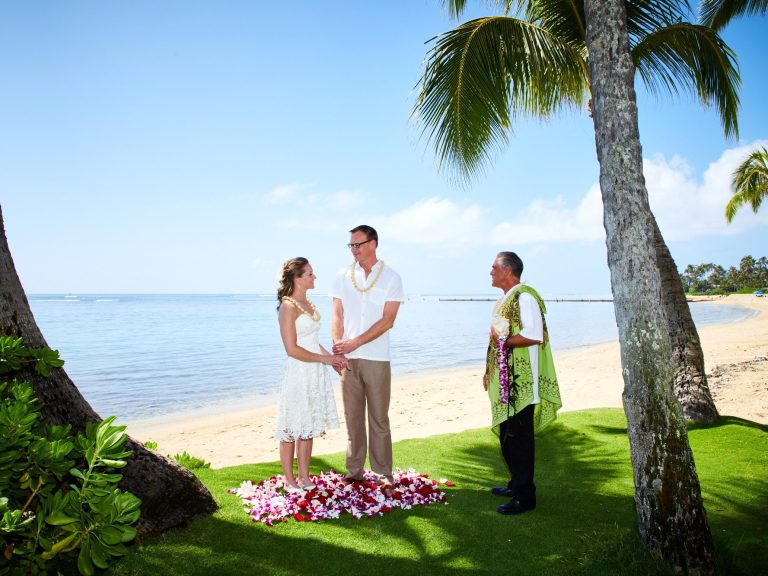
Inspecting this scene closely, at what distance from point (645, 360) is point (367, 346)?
2451 mm

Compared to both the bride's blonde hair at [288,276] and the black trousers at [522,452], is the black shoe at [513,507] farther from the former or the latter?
the bride's blonde hair at [288,276]

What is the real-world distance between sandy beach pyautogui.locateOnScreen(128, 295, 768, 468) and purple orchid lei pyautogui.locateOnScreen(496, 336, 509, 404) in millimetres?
4283

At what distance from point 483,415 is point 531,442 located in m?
6.99

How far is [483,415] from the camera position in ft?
37.6

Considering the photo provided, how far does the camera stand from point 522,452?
15.3ft

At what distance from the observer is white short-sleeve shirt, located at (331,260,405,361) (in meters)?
5.15

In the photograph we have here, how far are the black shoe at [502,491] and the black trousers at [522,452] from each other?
1.43ft

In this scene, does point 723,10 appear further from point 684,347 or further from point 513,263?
point 513,263

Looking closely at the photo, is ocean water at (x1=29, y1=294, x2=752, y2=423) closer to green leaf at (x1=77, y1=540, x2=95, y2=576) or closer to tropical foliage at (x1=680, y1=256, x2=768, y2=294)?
green leaf at (x1=77, y1=540, x2=95, y2=576)

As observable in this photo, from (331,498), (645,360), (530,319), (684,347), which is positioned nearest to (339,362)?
(331,498)

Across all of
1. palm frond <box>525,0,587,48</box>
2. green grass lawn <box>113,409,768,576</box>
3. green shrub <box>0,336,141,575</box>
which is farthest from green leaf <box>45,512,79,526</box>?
palm frond <box>525,0,587,48</box>

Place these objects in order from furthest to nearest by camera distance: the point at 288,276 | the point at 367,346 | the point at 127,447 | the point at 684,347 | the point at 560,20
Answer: the point at 684,347, the point at 560,20, the point at 367,346, the point at 288,276, the point at 127,447

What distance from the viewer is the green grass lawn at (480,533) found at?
3.66 metres

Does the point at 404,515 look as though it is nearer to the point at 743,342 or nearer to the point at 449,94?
the point at 449,94
